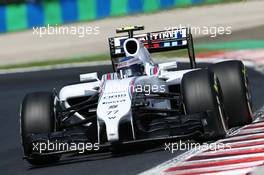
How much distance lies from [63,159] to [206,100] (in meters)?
1.87

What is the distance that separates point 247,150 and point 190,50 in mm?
3576

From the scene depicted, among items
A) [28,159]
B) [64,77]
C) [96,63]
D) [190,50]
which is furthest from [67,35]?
[28,159]

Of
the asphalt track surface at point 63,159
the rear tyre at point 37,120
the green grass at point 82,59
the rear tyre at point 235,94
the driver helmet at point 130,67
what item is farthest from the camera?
the green grass at point 82,59

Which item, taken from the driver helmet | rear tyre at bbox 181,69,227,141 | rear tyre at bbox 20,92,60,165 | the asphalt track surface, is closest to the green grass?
the asphalt track surface

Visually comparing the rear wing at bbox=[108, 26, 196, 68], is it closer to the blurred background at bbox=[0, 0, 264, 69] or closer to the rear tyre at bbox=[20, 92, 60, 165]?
the rear tyre at bbox=[20, 92, 60, 165]

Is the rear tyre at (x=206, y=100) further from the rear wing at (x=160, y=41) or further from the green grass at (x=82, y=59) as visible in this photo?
the green grass at (x=82, y=59)

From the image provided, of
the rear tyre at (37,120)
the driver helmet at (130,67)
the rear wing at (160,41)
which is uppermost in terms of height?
the rear wing at (160,41)

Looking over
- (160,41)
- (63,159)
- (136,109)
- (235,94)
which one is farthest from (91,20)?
(136,109)

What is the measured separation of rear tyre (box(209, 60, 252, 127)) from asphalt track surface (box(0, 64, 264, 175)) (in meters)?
1.23

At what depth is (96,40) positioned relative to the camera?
28.8 metres

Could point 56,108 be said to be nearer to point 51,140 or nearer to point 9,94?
point 51,140

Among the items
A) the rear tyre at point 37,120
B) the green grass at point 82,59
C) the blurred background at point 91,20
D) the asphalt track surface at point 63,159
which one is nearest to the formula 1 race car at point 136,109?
the rear tyre at point 37,120

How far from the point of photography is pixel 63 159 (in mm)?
9742

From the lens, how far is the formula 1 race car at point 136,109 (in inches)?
349
